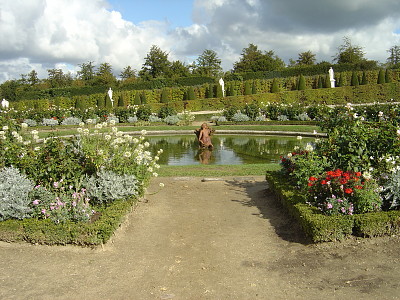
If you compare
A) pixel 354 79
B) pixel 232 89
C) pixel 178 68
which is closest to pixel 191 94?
pixel 232 89

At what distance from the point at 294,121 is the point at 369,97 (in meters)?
13.6

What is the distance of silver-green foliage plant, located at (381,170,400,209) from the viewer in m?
5.08

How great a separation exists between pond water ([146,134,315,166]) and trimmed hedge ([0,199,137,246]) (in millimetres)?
6560

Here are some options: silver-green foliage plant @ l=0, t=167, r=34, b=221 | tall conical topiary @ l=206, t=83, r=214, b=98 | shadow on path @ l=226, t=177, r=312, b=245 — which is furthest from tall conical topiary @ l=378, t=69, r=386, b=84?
silver-green foliage plant @ l=0, t=167, r=34, b=221

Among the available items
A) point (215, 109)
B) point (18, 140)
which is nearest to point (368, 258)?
point (18, 140)


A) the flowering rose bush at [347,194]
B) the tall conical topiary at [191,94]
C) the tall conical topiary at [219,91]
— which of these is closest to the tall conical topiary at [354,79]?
the tall conical topiary at [219,91]

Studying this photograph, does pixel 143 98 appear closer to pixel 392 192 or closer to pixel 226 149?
pixel 226 149

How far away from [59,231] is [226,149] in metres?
9.64

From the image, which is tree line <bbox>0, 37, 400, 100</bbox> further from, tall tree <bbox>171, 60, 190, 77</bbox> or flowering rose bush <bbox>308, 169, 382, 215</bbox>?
flowering rose bush <bbox>308, 169, 382, 215</bbox>

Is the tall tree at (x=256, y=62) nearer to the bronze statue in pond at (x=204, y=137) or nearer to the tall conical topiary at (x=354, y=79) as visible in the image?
the tall conical topiary at (x=354, y=79)

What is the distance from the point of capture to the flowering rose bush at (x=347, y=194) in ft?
16.3

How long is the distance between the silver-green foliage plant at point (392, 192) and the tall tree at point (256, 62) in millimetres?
49074

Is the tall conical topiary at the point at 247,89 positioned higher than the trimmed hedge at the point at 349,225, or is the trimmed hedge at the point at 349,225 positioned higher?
the tall conical topiary at the point at 247,89

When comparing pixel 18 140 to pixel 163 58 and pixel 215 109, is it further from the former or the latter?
pixel 163 58
